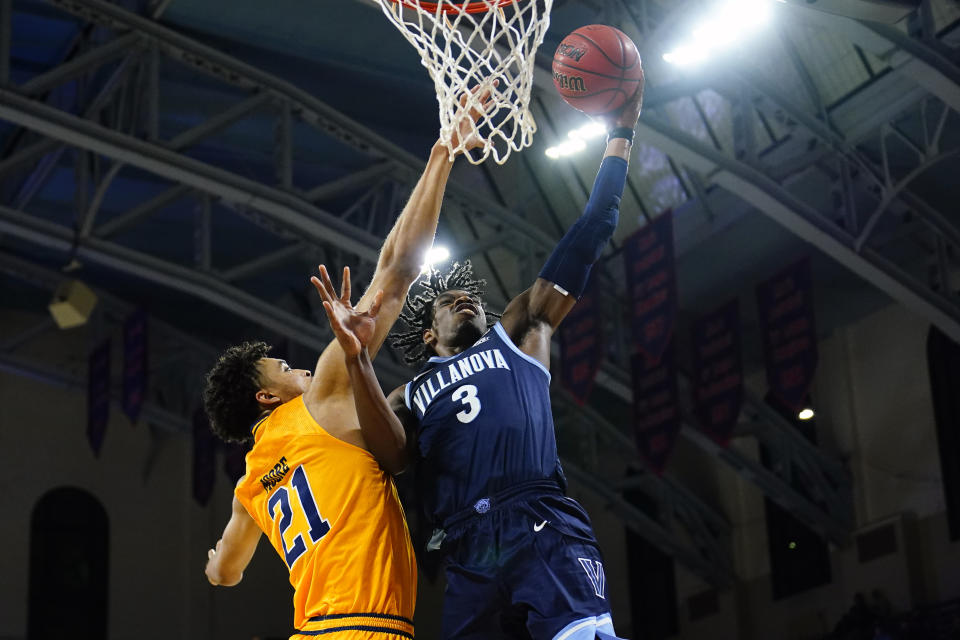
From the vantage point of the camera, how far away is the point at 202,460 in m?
20.5

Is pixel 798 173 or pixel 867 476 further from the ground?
pixel 798 173

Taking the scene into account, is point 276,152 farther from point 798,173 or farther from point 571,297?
point 571,297

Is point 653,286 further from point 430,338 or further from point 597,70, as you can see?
point 430,338

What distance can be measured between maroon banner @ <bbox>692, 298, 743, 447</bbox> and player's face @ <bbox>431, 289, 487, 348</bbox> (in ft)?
32.0

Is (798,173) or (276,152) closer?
(798,173)

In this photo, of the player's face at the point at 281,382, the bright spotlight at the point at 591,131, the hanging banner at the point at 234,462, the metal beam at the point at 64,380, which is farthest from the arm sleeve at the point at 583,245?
the metal beam at the point at 64,380

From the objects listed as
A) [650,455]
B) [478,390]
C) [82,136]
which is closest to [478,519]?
[478,390]

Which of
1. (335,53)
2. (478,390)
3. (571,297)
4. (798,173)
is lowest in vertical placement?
(478,390)

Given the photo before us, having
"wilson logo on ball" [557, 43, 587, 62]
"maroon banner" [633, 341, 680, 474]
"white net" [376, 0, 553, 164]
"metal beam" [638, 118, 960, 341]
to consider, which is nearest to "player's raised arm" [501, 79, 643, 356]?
"white net" [376, 0, 553, 164]

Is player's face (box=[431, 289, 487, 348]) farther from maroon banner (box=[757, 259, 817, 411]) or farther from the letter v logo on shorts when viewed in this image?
maroon banner (box=[757, 259, 817, 411])

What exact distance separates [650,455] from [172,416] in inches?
350

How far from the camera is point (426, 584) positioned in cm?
2247

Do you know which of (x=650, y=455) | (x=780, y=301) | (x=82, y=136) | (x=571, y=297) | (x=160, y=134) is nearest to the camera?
(x=571, y=297)

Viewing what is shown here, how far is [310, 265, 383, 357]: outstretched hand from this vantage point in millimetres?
4289
